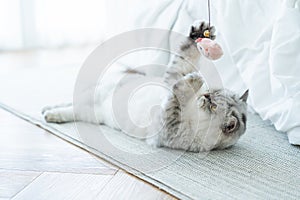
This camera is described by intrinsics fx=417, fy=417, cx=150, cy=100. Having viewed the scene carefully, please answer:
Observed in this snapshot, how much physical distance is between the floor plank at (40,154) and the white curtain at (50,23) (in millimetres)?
2081

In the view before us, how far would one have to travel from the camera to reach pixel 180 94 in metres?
1.31

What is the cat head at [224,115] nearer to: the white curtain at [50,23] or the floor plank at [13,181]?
the floor plank at [13,181]

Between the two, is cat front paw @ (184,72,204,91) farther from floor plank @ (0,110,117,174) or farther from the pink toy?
floor plank @ (0,110,117,174)

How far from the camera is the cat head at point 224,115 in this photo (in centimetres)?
129

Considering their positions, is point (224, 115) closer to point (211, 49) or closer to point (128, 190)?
point (211, 49)

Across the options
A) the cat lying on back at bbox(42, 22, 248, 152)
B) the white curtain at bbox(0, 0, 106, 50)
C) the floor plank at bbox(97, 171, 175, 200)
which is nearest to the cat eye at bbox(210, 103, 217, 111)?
the cat lying on back at bbox(42, 22, 248, 152)

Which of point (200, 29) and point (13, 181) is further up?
point (200, 29)

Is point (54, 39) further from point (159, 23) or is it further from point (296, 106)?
point (296, 106)

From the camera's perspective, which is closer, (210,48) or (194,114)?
(210,48)

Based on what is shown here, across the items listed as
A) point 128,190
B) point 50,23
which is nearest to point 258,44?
point 128,190

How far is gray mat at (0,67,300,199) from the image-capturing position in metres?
1.04

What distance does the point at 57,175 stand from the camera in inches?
44.9

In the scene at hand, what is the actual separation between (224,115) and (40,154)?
1.92ft

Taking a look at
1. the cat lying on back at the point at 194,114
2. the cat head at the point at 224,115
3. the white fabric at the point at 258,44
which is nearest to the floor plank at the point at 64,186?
the cat lying on back at the point at 194,114
